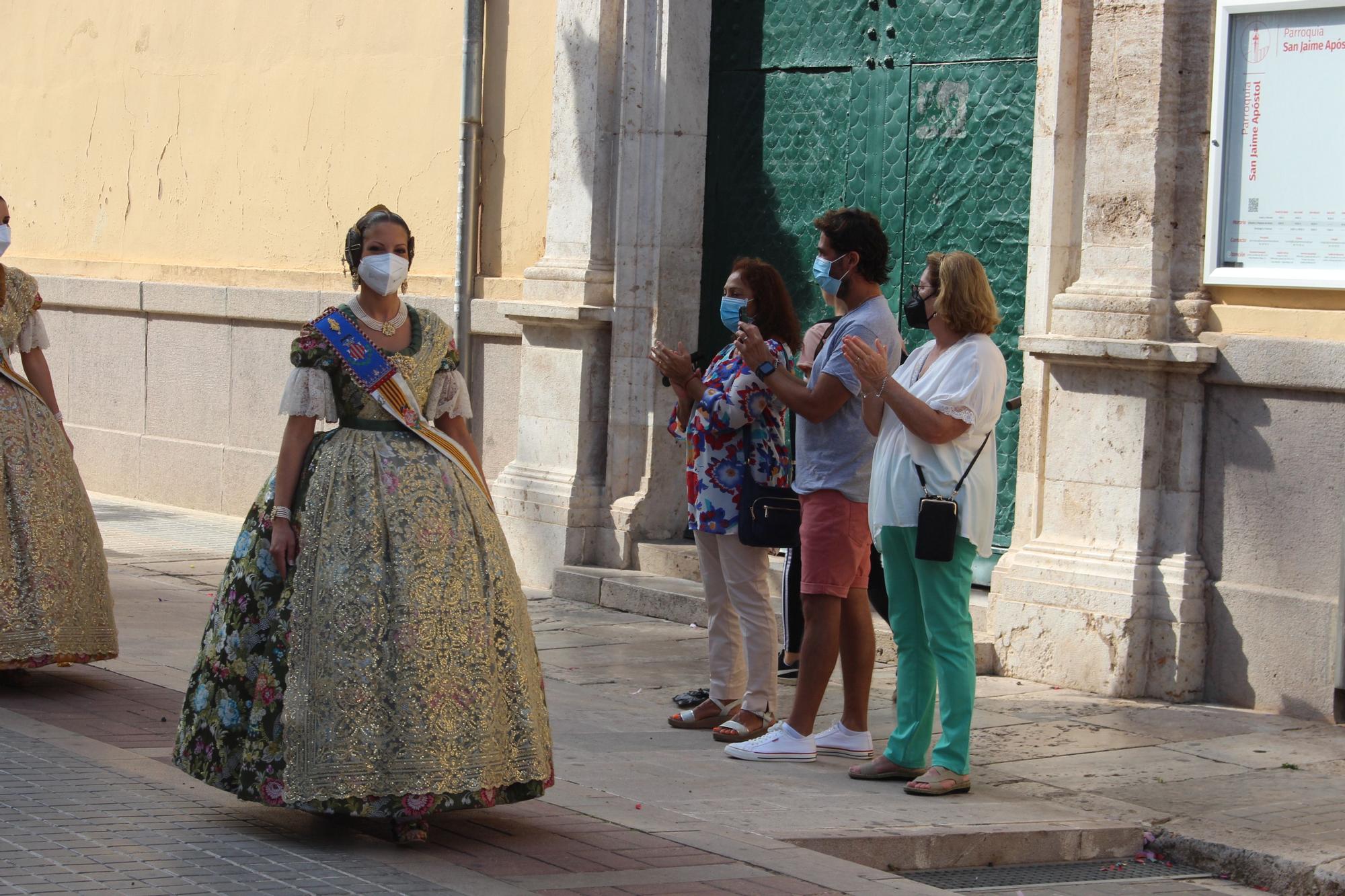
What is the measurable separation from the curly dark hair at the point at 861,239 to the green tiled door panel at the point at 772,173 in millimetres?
3209

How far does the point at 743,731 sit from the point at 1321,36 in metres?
3.58

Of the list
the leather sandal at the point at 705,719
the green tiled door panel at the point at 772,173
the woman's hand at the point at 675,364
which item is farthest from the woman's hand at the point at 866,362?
the green tiled door panel at the point at 772,173

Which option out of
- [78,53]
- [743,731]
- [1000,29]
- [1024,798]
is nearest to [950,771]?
[1024,798]

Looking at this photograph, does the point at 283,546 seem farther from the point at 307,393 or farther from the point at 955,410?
the point at 955,410

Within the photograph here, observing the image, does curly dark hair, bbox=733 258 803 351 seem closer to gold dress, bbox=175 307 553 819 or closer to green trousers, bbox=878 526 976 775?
green trousers, bbox=878 526 976 775

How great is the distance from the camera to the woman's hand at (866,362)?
6188 mm

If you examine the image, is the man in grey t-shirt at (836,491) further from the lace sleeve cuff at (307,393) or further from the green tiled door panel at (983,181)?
the green tiled door panel at (983,181)

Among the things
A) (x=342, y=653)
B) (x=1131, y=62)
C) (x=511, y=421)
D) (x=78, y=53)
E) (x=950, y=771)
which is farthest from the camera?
(x=78, y=53)

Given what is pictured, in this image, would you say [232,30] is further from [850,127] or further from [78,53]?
[850,127]

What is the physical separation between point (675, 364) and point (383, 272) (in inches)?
70.9

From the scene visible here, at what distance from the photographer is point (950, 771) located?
6281 millimetres

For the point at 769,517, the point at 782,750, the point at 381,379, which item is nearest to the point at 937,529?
the point at 769,517

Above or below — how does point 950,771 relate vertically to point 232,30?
below

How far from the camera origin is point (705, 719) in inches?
287
